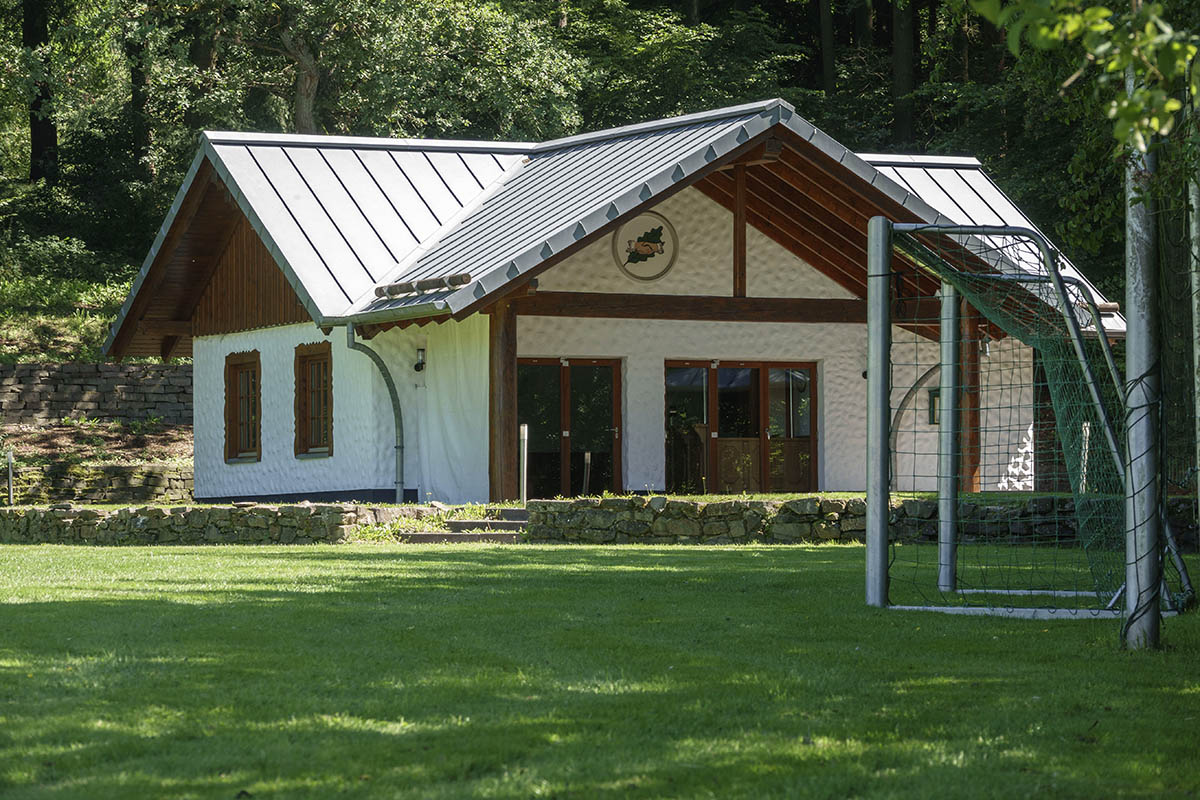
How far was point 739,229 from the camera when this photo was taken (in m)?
20.8

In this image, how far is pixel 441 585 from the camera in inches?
427

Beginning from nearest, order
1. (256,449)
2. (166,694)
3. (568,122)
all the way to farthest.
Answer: (166,694) < (256,449) < (568,122)

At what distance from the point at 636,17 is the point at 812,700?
37.0 m

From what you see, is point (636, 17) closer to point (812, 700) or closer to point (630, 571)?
point (630, 571)

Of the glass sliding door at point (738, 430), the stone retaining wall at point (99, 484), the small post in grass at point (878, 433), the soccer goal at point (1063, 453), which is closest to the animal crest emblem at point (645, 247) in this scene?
the glass sliding door at point (738, 430)

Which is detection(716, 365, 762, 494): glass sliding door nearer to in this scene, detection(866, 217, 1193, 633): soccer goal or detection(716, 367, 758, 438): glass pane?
detection(716, 367, 758, 438): glass pane

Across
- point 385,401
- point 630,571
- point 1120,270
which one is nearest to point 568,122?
point 1120,270

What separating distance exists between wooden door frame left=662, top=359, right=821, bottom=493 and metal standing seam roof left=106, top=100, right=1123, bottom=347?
306 centimetres

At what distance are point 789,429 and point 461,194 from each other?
19.6ft

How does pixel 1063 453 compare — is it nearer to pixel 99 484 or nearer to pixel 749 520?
pixel 749 520

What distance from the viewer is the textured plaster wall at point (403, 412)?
20.4 meters

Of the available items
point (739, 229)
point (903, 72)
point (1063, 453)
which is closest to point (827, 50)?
point (903, 72)

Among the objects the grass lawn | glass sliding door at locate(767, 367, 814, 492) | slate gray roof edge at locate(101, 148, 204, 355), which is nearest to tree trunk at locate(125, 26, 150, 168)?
slate gray roof edge at locate(101, 148, 204, 355)

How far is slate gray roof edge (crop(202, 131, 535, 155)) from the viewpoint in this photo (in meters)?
23.1
